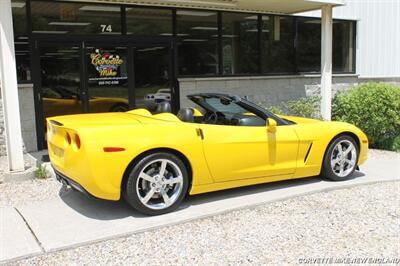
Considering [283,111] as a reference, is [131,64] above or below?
above

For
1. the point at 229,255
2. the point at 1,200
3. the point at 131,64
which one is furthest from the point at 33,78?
the point at 229,255

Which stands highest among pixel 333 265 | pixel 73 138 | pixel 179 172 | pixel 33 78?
pixel 33 78

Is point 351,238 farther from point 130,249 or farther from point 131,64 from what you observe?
point 131,64

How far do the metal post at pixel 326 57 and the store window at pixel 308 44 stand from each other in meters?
2.05

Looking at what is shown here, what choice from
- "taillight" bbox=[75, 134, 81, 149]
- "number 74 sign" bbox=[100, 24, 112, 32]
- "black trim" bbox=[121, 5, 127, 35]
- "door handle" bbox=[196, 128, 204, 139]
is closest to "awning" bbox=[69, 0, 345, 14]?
"black trim" bbox=[121, 5, 127, 35]

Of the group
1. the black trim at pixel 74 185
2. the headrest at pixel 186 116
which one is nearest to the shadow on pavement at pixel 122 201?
the black trim at pixel 74 185

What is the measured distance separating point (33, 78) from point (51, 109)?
667 mm

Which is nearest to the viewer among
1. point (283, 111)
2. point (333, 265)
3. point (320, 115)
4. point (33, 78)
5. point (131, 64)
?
point (333, 265)

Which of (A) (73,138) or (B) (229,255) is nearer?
(B) (229,255)

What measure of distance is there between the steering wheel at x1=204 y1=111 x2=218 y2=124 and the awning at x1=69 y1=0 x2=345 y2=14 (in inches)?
171

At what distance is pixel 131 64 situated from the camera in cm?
960

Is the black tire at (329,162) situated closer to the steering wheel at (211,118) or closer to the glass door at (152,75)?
the steering wheel at (211,118)

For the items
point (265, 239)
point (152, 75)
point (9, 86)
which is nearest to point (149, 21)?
point (152, 75)

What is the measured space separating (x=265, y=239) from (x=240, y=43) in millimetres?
7741
